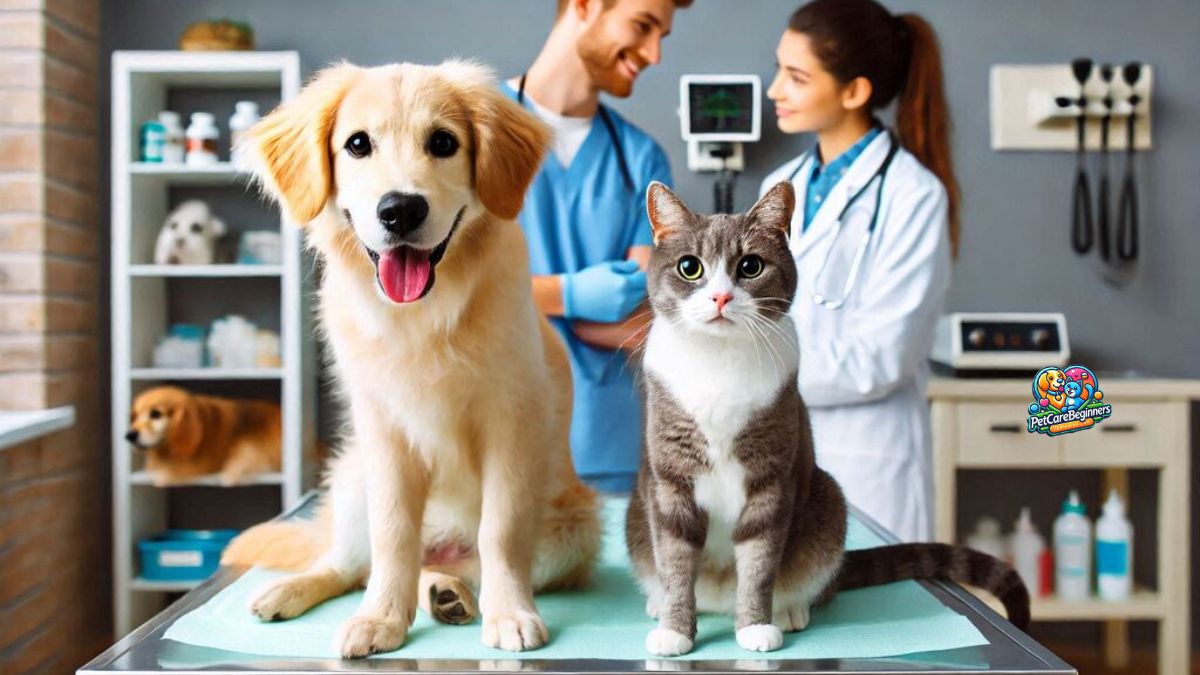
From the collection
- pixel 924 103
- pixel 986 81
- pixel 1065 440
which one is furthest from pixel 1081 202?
pixel 924 103

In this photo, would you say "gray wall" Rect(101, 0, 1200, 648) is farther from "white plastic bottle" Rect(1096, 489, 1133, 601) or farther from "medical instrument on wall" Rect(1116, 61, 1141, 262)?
"white plastic bottle" Rect(1096, 489, 1133, 601)

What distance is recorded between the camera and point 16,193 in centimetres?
218

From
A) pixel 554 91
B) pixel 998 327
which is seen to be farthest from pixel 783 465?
pixel 998 327

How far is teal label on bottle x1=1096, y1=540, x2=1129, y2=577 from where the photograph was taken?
2.34m

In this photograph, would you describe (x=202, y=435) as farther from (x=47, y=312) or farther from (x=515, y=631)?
(x=515, y=631)

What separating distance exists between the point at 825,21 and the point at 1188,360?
181 centimetres

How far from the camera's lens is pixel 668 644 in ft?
2.25

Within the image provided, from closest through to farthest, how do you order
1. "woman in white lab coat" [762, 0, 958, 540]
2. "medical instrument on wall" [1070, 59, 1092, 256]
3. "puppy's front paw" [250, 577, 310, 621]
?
1. "puppy's front paw" [250, 577, 310, 621]
2. "woman in white lab coat" [762, 0, 958, 540]
3. "medical instrument on wall" [1070, 59, 1092, 256]

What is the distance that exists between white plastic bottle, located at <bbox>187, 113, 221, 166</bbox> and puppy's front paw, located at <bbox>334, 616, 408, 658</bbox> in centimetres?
202

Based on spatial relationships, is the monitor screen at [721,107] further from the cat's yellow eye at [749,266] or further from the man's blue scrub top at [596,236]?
the cat's yellow eye at [749,266]

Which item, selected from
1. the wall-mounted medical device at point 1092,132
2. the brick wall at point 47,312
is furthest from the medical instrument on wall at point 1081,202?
the brick wall at point 47,312

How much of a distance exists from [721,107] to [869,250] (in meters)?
1.08

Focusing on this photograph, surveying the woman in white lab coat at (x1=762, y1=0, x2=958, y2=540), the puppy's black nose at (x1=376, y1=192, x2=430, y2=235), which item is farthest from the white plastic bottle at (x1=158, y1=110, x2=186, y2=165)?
the puppy's black nose at (x1=376, y1=192, x2=430, y2=235)

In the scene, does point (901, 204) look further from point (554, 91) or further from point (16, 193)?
point (16, 193)
